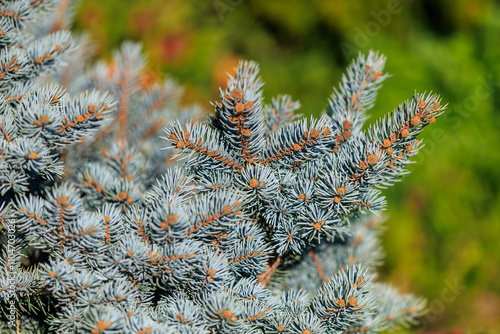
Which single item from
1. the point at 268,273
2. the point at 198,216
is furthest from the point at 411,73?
the point at 198,216

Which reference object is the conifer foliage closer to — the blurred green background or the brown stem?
the brown stem

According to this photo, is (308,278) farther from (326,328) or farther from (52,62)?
(52,62)

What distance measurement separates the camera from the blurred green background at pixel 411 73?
7.09 ft

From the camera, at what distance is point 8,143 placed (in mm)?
665

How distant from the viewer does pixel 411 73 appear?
267 cm

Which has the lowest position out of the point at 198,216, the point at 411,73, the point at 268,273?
the point at 411,73

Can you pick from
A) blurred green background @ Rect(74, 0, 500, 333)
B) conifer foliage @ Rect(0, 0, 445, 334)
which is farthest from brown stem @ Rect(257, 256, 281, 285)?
blurred green background @ Rect(74, 0, 500, 333)

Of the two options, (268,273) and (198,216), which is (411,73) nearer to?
(268,273)

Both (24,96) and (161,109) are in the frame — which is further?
(161,109)

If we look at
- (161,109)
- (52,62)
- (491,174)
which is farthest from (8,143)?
(491,174)

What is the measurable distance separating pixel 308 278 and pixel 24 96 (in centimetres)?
59

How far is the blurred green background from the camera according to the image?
A: 2160 mm

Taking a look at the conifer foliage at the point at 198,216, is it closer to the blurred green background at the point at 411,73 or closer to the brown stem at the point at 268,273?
the brown stem at the point at 268,273

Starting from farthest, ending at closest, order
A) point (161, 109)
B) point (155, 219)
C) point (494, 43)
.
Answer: point (494, 43)
point (161, 109)
point (155, 219)
